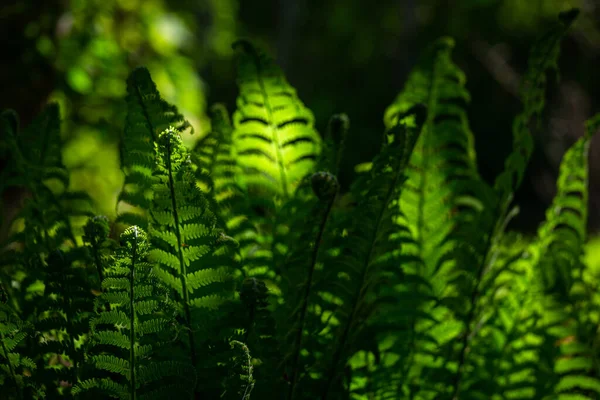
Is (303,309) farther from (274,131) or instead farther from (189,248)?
(274,131)

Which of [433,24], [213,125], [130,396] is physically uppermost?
[433,24]

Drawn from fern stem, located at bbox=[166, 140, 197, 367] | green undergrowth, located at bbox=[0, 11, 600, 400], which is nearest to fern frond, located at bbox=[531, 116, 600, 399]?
green undergrowth, located at bbox=[0, 11, 600, 400]

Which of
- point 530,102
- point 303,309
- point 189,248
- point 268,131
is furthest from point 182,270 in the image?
point 530,102

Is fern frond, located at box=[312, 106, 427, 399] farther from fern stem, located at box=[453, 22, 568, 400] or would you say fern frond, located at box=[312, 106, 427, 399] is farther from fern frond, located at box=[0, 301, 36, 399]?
fern frond, located at box=[0, 301, 36, 399]

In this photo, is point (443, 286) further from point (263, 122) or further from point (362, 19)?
point (362, 19)

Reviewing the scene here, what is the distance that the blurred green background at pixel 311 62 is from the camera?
2.45m

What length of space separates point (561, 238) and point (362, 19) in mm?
9919

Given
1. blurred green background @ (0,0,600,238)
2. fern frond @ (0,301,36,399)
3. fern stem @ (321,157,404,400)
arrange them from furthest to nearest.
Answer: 1. blurred green background @ (0,0,600,238)
2. fern stem @ (321,157,404,400)
3. fern frond @ (0,301,36,399)

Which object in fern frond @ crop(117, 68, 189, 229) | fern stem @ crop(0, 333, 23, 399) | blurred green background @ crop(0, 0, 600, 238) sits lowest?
fern stem @ crop(0, 333, 23, 399)

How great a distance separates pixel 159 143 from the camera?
0.52 metres

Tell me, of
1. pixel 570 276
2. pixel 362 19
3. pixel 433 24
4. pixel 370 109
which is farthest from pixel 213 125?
pixel 370 109

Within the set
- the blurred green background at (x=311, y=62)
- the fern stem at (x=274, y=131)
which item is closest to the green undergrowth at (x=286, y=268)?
the fern stem at (x=274, y=131)

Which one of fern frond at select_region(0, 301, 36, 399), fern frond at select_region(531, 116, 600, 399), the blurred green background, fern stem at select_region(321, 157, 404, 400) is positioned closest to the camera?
fern frond at select_region(0, 301, 36, 399)

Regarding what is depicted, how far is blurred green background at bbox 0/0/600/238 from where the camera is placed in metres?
2.45
